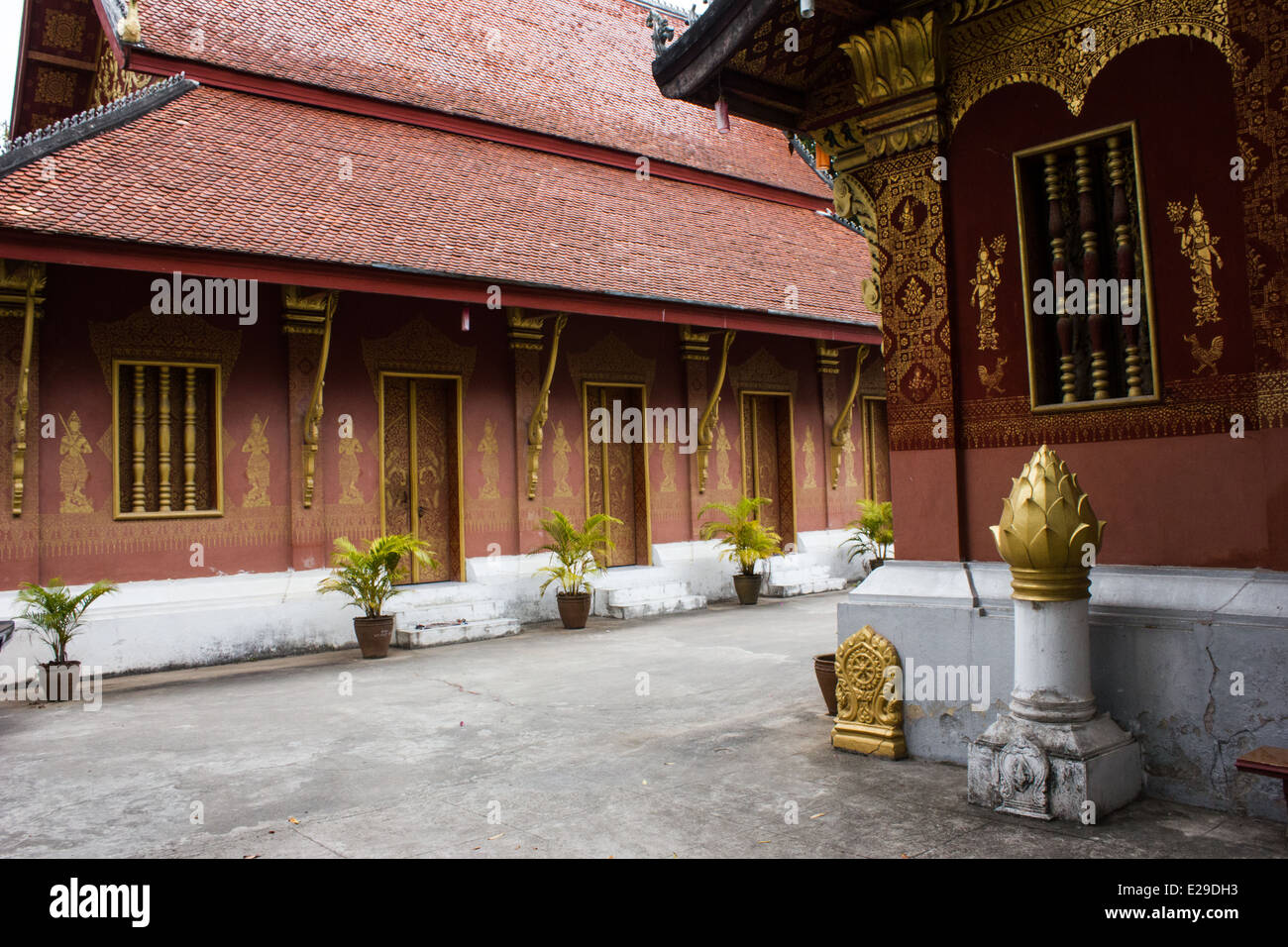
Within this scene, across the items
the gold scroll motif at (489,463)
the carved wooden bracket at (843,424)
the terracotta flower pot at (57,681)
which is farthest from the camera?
the carved wooden bracket at (843,424)

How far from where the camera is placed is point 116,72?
1237 cm

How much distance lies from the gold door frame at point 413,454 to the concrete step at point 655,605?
6.60ft

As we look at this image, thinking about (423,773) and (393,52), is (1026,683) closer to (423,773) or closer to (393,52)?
(423,773)

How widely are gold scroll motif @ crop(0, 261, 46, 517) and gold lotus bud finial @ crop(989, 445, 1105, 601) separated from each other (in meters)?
8.55

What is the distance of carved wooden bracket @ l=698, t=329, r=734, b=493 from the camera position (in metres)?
13.5

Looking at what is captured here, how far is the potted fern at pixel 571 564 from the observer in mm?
11227

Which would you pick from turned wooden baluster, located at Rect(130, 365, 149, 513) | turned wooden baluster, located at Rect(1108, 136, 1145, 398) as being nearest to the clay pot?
turned wooden baluster, located at Rect(1108, 136, 1145, 398)

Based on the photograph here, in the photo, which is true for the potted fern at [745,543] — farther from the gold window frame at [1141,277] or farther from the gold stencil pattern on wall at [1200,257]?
the gold stencil pattern on wall at [1200,257]

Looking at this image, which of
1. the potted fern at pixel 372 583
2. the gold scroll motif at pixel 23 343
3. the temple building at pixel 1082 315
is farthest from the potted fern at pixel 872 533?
the gold scroll motif at pixel 23 343

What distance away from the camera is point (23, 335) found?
8805 mm

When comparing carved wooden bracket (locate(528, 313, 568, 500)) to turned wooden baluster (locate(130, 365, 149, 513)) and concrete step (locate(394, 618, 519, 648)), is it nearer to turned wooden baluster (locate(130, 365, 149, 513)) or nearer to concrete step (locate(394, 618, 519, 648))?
concrete step (locate(394, 618, 519, 648))

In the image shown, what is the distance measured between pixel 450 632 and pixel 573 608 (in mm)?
1531
